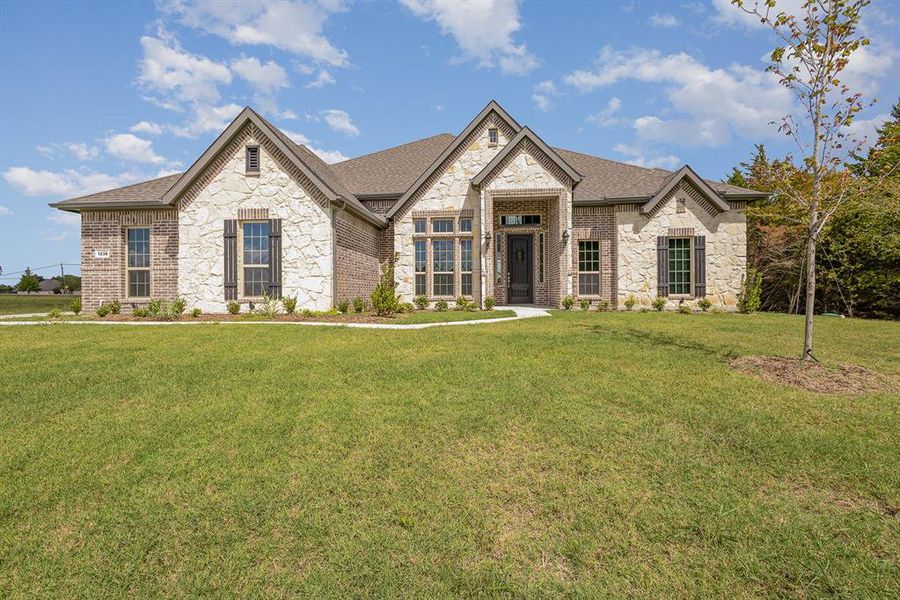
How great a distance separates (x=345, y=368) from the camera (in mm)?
6320

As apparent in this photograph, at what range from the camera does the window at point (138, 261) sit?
15.1m

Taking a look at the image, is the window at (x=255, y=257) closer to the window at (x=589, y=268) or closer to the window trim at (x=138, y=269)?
the window trim at (x=138, y=269)

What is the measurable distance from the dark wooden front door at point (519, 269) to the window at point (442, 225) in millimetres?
2509

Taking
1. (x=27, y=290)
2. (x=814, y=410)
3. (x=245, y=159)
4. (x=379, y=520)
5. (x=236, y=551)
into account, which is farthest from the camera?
(x=27, y=290)

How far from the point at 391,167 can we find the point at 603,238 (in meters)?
9.70

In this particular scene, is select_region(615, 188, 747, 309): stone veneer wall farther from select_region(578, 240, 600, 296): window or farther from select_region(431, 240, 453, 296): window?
select_region(431, 240, 453, 296): window

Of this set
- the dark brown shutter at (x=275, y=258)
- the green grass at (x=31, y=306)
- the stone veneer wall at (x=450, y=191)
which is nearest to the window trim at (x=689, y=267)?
the stone veneer wall at (x=450, y=191)

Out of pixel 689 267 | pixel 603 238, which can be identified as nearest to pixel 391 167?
pixel 603 238

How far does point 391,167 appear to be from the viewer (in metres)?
19.7

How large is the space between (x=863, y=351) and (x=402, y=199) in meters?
13.4

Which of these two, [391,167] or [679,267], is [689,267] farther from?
[391,167]

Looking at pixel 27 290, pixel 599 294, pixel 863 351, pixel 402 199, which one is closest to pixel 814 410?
pixel 863 351

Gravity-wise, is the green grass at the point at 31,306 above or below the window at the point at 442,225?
below

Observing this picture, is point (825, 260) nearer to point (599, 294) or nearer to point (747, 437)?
point (599, 294)
